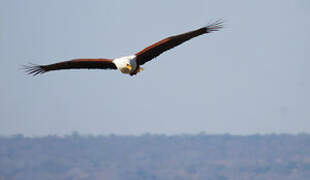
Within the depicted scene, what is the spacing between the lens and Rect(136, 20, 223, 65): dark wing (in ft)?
89.9

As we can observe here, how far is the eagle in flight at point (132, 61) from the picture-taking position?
2675cm

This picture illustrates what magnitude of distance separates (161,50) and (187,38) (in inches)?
43.4

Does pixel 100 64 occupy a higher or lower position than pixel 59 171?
higher

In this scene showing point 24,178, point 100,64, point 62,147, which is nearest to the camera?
point 100,64

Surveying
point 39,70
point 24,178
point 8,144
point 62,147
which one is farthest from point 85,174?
point 39,70

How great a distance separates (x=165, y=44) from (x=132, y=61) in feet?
5.29

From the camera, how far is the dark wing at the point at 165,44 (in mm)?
27391

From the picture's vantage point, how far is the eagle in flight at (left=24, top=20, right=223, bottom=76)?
87.8ft

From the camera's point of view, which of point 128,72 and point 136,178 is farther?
point 136,178

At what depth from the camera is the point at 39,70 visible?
2908 centimetres

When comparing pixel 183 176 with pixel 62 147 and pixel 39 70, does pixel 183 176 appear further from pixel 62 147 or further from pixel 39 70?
pixel 39 70

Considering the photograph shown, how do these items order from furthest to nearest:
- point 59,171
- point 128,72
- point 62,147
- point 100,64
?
point 62,147, point 59,171, point 100,64, point 128,72

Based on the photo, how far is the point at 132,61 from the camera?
87.7ft

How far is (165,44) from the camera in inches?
1092
